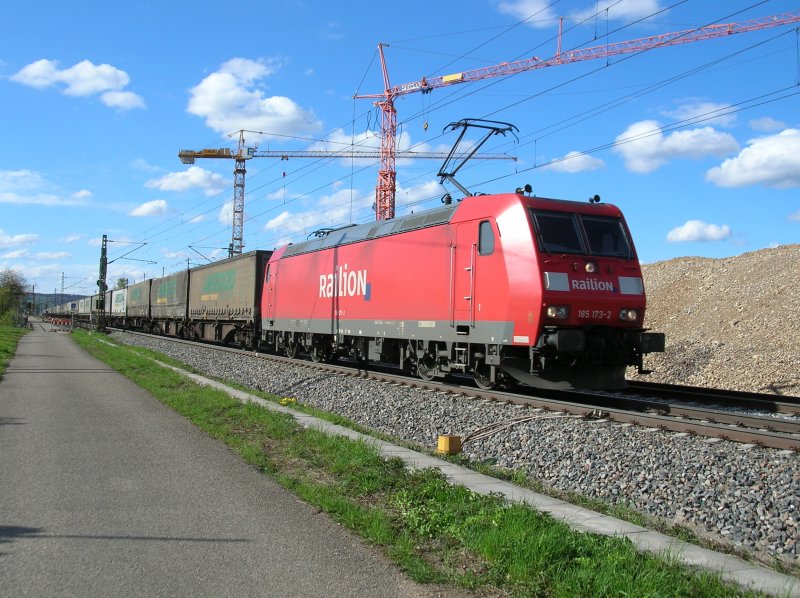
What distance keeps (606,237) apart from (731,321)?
12849mm

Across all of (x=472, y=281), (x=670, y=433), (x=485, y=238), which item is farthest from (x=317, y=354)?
(x=670, y=433)

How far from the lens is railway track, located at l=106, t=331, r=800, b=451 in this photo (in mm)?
8375

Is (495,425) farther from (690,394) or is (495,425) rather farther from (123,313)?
(123,313)

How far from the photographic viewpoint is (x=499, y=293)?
1206 cm

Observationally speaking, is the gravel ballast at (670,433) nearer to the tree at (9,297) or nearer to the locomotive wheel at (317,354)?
the locomotive wheel at (317,354)

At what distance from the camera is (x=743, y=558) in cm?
481

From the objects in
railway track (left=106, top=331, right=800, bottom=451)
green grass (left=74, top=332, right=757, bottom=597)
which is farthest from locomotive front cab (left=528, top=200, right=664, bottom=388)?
green grass (left=74, top=332, right=757, bottom=597)

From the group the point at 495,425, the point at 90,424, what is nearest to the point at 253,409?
the point at 90,424

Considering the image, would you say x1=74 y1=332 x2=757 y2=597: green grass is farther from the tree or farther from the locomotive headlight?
the tree

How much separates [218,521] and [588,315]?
26.2 feet

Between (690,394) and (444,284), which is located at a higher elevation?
(444,284)

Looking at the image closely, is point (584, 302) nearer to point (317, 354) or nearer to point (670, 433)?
point (670, 433)

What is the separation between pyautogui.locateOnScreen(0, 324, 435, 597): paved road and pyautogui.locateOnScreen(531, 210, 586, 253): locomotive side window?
6.48m

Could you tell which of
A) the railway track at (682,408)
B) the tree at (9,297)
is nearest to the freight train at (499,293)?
the railway track at (682,408)
